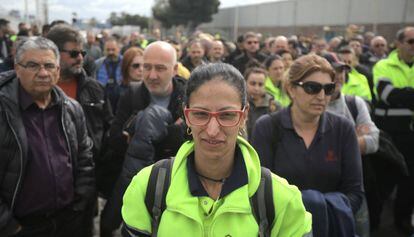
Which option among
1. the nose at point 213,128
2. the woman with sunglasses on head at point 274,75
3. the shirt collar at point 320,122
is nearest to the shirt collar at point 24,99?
the nose at point 213,128

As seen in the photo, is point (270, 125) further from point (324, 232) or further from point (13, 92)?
point (13, 92)

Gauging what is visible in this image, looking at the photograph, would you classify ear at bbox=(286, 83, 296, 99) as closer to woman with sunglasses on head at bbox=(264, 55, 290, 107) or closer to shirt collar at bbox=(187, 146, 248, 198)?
shirt collar at bbox=(187, 146, 248, 198)

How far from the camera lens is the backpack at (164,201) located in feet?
5.53

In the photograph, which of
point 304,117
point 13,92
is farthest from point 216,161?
point 13,92

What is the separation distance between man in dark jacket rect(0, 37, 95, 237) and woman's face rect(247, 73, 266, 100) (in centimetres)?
197

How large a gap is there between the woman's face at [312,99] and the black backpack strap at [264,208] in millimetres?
1138

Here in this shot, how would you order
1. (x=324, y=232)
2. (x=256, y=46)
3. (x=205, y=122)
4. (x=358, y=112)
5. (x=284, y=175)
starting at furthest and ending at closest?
(x=256, y=46) → (x=358, y=112) → (x=284, y=175) → (x=324, y=232) → (x=205, y=122)

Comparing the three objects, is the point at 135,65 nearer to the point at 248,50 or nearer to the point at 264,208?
the point at 248,50

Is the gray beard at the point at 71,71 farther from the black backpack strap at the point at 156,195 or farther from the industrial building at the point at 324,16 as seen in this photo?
the industrial building at the point at 324,16

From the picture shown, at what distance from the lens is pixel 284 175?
2613 millimetres

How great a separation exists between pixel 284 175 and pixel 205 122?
1087mm

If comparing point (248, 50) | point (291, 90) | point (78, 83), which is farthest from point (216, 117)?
point (248, 50)

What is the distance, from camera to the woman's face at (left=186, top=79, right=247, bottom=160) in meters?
1.73

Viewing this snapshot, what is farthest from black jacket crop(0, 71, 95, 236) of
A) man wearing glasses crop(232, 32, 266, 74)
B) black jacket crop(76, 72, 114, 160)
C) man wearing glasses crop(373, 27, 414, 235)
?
man wearing glasses crop(232, 32, 266, 74)
